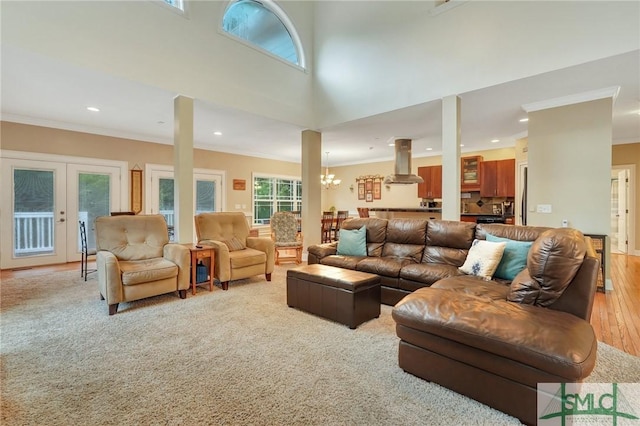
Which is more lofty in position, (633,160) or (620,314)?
(633,160)

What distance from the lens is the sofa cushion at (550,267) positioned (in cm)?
180

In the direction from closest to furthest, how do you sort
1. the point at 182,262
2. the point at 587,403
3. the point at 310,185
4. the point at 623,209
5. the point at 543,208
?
the point at 587,403, the point at 182,262, the point at 543,208, the point at 310,185, the point at 623,209

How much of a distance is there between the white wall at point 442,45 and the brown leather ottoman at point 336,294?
9.98ft

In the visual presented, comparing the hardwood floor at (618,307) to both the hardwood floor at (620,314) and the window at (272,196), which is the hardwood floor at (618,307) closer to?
the hardwood floor at (620,314)

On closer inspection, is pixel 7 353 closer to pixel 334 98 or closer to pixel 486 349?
pixel 486 349

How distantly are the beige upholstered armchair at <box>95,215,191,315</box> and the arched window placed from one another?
3.19 meters

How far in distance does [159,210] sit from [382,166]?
Answer: 6612mm

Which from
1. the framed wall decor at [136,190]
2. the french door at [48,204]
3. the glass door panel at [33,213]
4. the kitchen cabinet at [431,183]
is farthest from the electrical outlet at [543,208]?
the glass door panel at [33,213]

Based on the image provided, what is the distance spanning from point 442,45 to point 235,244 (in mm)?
4202

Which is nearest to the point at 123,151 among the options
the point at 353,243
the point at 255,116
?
the point at 255,116

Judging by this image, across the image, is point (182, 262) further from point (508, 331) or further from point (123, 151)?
point (123, 151)

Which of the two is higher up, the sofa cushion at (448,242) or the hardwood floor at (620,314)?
the sofa cushion at (448,242)

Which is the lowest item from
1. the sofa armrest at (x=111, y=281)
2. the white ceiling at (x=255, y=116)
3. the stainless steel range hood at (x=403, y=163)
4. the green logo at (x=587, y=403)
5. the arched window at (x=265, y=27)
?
the green logo at (x=587, y=403)

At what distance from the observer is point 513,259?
289 centimetres
